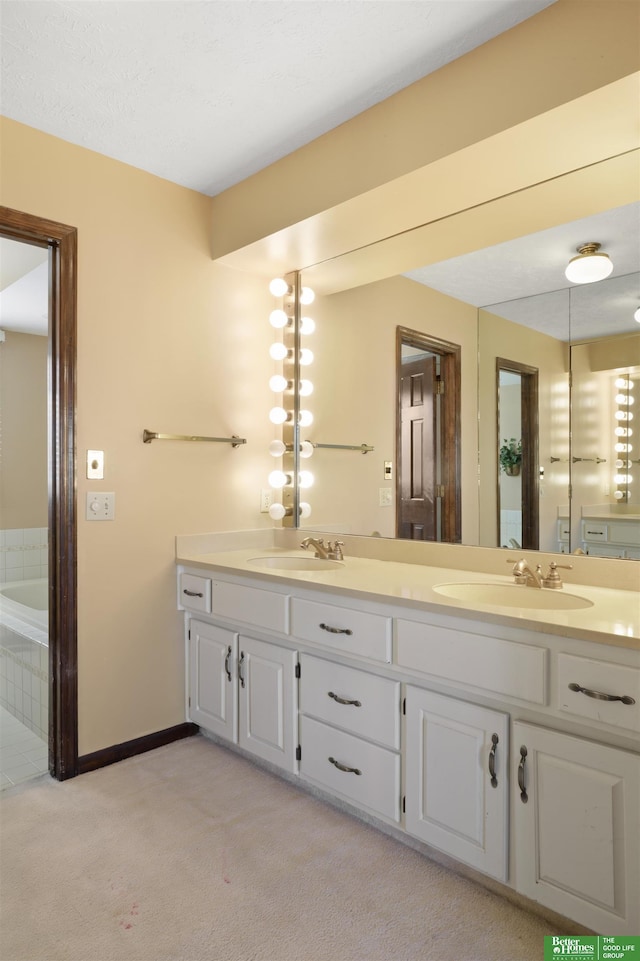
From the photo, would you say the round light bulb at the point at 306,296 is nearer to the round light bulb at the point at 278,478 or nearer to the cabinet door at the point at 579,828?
the round light bulb at the point at 278,478

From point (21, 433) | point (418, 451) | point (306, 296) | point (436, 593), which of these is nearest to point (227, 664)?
point (436, 593)

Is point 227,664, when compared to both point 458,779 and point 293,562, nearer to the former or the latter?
point 293,562

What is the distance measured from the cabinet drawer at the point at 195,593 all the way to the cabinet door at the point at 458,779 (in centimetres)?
99

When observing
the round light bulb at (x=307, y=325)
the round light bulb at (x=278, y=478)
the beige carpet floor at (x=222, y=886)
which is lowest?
the beige carpet floor at (x=222, y=886)

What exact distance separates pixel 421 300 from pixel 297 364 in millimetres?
726

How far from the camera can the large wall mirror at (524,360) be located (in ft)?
5.74

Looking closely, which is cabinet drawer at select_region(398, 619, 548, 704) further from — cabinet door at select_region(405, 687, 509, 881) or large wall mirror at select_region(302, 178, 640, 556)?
large wall mirror at select_region(302, 178, 640, 556)

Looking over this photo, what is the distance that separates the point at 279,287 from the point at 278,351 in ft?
1.00

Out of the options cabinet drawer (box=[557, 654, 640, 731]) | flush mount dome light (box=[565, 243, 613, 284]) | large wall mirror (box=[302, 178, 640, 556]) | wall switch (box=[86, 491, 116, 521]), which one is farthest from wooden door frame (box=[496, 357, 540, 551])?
wall switch (box=[86, 491, 116, 521])

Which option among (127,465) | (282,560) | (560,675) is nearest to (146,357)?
(127,465)

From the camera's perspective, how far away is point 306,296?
2688 mm

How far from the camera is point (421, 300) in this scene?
221 centimetres

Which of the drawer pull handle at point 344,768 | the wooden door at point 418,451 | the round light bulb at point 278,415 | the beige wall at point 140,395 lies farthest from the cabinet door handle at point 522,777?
the round light bulb at point 278,415

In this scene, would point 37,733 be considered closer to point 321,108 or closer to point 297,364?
point 297,364
